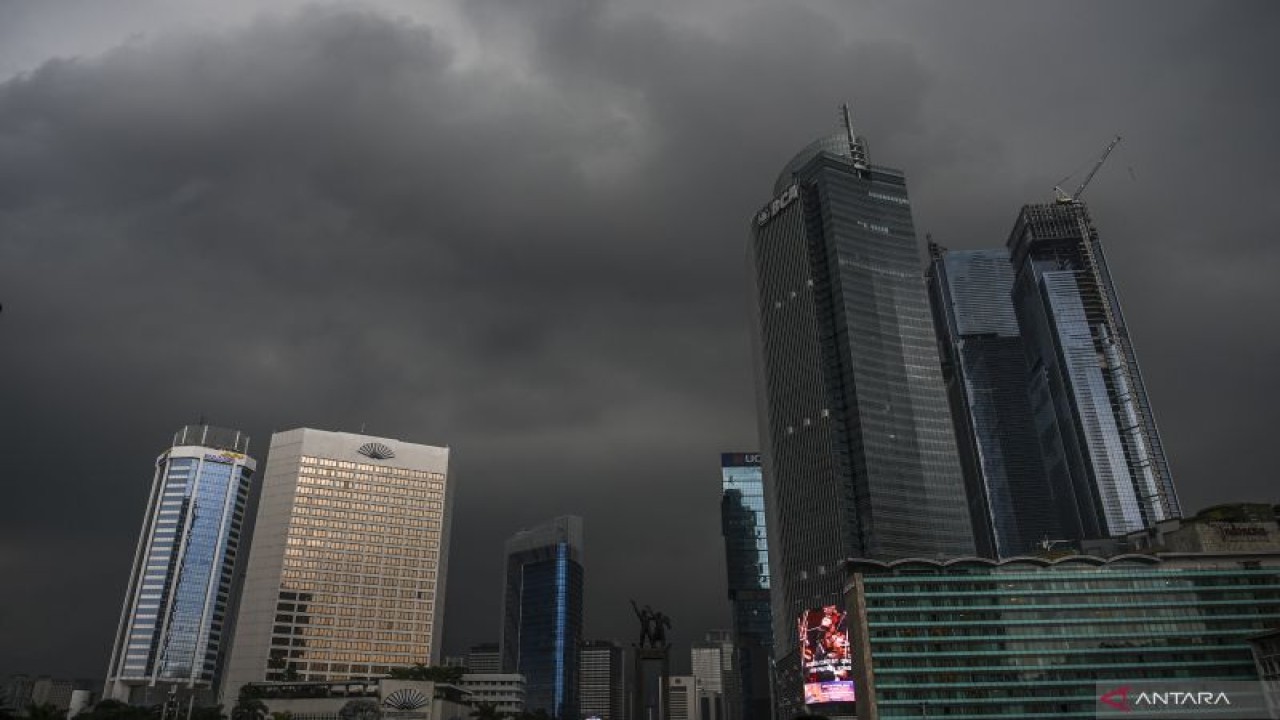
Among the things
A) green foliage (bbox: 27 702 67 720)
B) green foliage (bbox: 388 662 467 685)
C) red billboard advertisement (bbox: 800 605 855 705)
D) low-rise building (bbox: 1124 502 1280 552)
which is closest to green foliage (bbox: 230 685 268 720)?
green foliage (bbox: 388 662 467 685)

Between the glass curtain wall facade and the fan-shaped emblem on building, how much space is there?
9080cm

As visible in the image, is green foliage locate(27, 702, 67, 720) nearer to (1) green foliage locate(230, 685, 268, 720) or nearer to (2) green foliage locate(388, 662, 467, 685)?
(1) green foliage locate(230, 685, 268, 720)

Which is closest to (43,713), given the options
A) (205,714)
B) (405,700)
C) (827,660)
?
(205,714)

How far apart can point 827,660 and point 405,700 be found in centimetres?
9121

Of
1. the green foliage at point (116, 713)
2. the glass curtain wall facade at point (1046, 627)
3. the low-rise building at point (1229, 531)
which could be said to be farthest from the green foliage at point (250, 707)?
the low-rise building at point (1229, 531)

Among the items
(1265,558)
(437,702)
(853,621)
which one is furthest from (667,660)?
(1265,558)

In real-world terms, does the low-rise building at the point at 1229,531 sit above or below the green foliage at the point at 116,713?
above

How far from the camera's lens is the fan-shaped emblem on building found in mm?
179625

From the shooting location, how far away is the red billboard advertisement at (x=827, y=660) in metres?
183

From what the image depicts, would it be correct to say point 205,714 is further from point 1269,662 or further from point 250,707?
point 1269,662

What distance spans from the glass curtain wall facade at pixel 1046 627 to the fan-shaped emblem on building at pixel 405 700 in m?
90.8

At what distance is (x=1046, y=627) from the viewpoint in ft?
532

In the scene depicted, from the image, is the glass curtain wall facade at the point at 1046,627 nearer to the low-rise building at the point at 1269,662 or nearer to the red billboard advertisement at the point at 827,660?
the low-rise building at the point at 1269,662

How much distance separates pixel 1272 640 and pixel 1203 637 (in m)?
11.2
